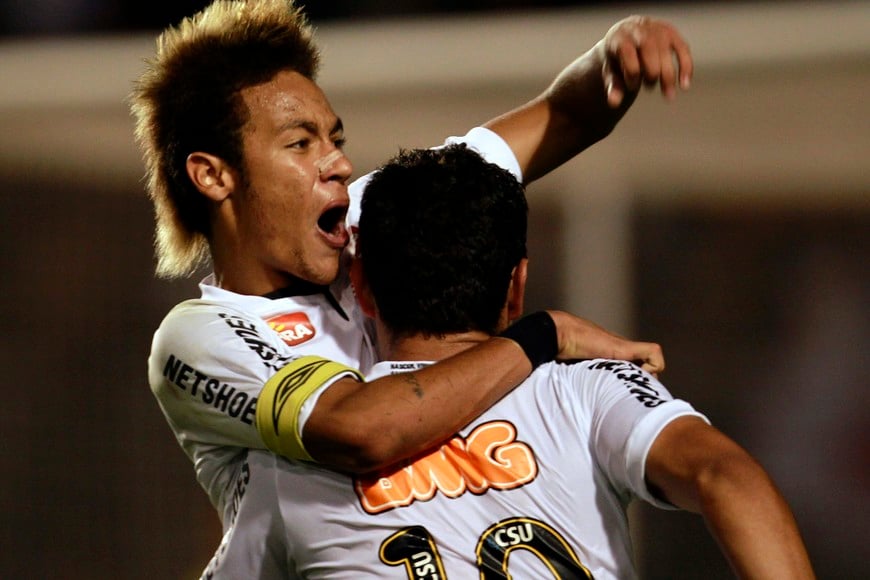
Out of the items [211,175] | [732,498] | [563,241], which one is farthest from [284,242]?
[563,241]

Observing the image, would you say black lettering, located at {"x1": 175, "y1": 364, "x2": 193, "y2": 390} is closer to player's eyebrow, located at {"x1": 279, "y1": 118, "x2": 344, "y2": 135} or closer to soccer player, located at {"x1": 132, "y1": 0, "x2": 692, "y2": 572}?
soccer player, located at {"x1": 132, "y1": 0, "x2": 692, "y2": 572}

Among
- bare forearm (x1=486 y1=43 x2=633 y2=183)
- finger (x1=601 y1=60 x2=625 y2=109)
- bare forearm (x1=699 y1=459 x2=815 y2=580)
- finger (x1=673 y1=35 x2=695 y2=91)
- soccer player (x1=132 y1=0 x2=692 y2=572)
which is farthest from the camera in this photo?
bare forearm (x1=486 y1=43 x2=633 y2=183)

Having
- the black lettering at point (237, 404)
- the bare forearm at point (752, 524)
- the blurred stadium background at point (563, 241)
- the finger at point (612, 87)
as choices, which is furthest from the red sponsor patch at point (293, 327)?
the blurred stadium background at point (563, 241)

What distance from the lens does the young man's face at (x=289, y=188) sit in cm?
210

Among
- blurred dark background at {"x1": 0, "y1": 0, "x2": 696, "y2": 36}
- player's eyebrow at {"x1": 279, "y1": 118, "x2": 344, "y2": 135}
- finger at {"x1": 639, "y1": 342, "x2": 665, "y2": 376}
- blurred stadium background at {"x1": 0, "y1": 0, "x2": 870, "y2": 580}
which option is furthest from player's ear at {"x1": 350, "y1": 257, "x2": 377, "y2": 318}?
blurred dark background at {"x1": 0, "y1": 0, "x2": 696, "y2": 36}

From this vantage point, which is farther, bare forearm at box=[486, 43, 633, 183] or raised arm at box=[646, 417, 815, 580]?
bare forearm at box=[486, 43, 633, 183]

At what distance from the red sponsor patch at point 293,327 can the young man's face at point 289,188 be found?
0.30 feet

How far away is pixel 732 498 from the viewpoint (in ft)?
4.35

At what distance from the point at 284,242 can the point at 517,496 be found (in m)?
0.79

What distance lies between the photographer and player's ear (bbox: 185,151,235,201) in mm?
2178

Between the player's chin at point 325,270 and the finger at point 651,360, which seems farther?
the player's chin at point 325,270

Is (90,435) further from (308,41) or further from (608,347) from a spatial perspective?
(608,347)

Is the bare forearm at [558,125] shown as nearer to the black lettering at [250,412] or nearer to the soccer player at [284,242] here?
the soccer player at [284,242]

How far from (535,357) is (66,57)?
3.52 metres
